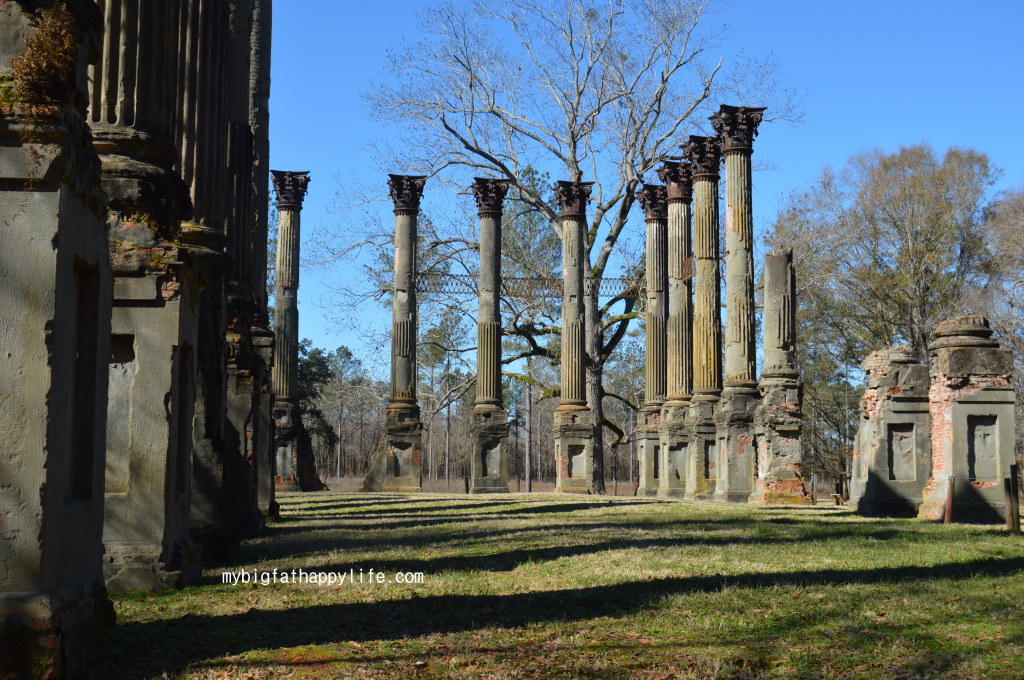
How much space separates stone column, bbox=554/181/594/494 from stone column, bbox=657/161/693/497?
8.69 feet

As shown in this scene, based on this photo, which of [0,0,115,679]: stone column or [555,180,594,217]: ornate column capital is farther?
[555,180,594,217]: ornate column capital

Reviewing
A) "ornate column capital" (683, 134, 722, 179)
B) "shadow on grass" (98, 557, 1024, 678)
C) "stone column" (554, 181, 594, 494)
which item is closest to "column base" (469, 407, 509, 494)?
"stone column" (554, 181, 594, 494)

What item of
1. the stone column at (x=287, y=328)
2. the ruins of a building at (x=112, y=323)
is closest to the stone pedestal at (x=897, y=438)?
the ruins of a building at (x=112, y=323)

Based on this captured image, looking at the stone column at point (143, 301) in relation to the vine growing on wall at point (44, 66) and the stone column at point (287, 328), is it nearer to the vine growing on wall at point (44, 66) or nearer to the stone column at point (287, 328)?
the vine growing on wall at point (44, 66)

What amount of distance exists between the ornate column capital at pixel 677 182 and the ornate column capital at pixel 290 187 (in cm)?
1337

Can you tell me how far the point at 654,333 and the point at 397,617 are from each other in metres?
28.9

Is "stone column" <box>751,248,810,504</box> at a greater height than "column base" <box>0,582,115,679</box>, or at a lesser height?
greater

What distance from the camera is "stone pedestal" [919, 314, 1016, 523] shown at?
16.5 metres

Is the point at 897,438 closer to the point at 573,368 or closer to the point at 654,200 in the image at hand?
the point at 573,368

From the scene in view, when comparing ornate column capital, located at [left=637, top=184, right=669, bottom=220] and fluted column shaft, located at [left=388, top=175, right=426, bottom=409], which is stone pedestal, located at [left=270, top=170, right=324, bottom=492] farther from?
ornate column capital, located at [left=637, top=184, right=669, bottom=220]

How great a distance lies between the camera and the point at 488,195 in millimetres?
36156

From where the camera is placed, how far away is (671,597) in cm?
777

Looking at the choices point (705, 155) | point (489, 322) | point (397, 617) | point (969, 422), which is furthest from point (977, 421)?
point (489, 322)
